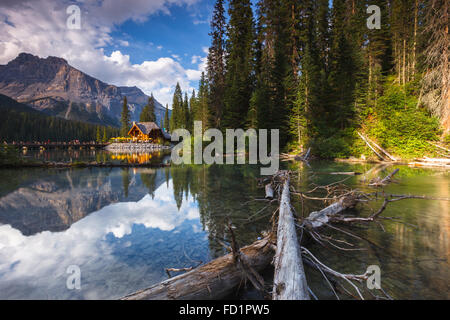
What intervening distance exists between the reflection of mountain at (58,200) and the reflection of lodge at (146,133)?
47.6 m

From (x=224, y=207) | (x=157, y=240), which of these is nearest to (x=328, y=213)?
(x=224, y=207)

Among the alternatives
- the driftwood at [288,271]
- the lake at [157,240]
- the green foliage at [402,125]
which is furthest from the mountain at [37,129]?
the driftwood at [288,271]

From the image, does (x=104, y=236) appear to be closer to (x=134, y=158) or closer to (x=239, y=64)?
(x=134, y=158)

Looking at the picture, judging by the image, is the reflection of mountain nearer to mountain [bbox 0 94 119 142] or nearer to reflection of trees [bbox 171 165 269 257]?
reflection of trees [bbox 171 165 269 257]

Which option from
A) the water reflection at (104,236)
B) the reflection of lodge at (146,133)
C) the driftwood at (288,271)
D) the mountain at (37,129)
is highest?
the mountain at (37,129)

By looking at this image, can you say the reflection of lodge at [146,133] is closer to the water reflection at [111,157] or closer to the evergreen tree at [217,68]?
the water reflection at [111,157]

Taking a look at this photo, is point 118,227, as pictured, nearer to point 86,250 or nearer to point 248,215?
point 86,250

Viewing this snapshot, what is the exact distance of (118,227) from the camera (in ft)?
17.7

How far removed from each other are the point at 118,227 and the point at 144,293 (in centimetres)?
381

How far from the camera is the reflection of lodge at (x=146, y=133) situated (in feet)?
187

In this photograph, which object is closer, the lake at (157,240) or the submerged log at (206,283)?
the submerged log at (206,283)

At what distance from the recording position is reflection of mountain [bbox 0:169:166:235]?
226 inches

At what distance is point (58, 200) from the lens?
7891mm
